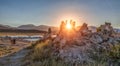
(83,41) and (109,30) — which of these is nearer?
(83,41)

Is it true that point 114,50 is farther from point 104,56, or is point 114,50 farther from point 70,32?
point 70,32

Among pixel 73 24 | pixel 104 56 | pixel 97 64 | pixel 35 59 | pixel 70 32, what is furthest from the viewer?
pixel 73 24

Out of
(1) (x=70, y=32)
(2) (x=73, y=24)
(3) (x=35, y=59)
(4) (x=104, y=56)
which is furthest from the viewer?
(2) (x=73, y=24)

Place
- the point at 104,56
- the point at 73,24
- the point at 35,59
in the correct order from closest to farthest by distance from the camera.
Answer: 1. the point at 104,56
2. the point at 35,59
3. the point at 73,24

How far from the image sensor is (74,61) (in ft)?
52.1

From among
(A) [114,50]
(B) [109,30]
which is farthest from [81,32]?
(A) [114,50]

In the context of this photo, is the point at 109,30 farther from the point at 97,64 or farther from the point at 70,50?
the point at 97,64

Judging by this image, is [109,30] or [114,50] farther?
[109,30]

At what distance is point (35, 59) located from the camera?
17.5 meters

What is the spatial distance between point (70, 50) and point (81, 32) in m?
3.07

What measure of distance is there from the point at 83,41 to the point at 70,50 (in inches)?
58.1

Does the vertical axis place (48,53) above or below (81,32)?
below

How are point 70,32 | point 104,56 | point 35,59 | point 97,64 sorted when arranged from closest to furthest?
point 97,64, point 104,56, point 35,59, point 70,32

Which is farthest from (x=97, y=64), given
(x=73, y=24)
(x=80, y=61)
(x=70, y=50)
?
(x=73, y=24)
